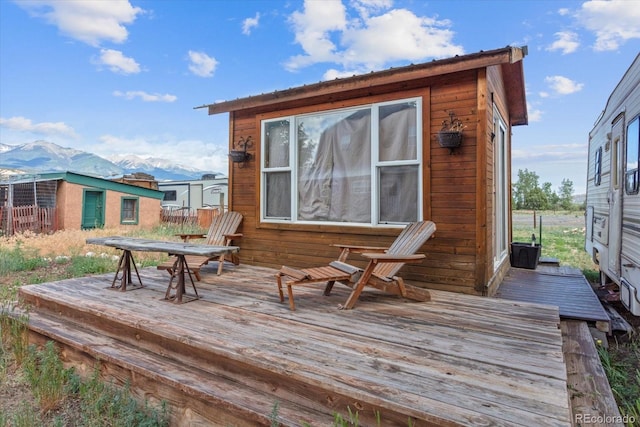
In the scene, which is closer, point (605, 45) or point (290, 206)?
point (290, 206)

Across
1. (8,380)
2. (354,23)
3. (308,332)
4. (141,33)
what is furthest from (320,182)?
(141,33)

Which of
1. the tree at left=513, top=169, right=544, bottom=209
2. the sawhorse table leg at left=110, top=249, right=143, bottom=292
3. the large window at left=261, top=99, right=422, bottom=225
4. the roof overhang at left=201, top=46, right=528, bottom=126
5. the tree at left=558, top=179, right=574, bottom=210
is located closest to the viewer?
the roof overhang at left=201, top=46, right=528, bottom=126

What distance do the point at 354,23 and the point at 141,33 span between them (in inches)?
501

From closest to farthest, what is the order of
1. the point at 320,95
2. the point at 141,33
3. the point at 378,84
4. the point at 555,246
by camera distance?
1. the point at 378,84
2. the point at 320,95
3. the point at 555,246
4. the point at 141,33

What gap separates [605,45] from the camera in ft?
43.1

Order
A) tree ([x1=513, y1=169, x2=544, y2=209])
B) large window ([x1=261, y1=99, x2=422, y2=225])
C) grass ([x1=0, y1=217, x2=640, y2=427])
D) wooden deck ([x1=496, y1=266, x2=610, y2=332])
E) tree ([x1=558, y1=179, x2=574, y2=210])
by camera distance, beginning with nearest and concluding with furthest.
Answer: grass ([x1=0, y1=217, x2=640, y2=427]) → wooden deck ([x1=496, y1=266, x2=610, y2=332]) → large window ([x1=261, y1=99, x2=422, y2=225]) → tree ([x1=513, y1=169, x2=544, y2=209]) → tree ([x1=558, y1=179, x2=574, y2=210])

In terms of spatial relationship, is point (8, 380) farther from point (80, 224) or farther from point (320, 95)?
point (80, 224)

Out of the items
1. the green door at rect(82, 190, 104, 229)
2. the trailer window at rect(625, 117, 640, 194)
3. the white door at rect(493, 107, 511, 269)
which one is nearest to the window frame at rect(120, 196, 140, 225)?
the green door at rect(82, 190, 104, 229)

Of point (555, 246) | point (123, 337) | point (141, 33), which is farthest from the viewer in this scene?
point (141, 33)

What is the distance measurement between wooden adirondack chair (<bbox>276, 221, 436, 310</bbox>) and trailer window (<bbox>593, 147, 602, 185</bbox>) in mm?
Result: 3443

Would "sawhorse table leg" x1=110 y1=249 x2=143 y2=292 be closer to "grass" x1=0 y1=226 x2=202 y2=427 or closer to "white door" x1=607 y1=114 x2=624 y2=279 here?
"grass" x1=0 y1=226 x2=202 y2=427

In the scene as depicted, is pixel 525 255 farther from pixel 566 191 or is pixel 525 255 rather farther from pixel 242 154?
pixel 566 191

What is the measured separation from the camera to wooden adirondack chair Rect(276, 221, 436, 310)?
303cm

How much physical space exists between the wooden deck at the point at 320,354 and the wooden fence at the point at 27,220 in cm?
1002
